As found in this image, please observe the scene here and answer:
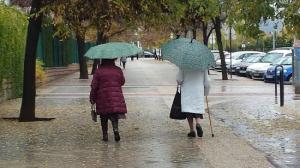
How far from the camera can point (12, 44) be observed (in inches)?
734

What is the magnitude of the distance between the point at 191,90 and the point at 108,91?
1.47m

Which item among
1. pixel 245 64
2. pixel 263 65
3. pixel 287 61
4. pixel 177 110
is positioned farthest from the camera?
pixel 245 64

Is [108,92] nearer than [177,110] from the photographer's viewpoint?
Yes

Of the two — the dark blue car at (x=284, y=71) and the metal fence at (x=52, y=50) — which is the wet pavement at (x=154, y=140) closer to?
the dark blue car at (x=284, y=71)

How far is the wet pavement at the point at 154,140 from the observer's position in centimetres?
872

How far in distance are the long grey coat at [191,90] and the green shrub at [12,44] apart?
7.58 meters

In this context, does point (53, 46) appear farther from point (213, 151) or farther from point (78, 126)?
point (213, 151)

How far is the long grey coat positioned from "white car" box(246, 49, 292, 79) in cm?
2026

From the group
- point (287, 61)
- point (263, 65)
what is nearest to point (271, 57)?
point (263, 65)

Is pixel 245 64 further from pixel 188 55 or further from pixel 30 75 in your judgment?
pixel 188 55

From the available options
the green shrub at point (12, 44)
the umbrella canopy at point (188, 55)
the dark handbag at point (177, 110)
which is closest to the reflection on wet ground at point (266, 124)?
the dark handbag at point (177, 110)

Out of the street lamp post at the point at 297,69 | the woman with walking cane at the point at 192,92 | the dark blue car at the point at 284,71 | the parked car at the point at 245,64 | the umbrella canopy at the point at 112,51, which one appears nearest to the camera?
the umbrella canopy at the point at 112,51

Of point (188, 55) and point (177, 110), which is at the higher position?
point (188, 55)

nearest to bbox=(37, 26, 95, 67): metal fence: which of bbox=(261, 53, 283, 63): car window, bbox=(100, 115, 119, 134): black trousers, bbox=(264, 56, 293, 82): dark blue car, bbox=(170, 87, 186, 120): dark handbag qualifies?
bbox=(264, 56, 293, 82): dark blue car
